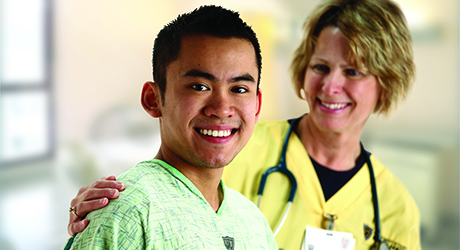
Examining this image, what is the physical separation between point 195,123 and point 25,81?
1305 mm

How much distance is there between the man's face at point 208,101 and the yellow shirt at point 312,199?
57cm

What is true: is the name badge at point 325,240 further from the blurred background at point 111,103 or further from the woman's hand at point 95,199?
the blurred background at point 111,103

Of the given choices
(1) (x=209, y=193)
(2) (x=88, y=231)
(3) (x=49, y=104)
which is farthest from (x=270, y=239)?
(3) (x=49, y=104)

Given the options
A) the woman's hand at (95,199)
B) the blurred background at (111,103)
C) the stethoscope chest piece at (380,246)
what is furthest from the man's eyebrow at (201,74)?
the blurred background at (111,103)

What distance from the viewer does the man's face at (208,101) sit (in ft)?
2.28

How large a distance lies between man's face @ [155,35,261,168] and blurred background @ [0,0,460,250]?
3.97 ft

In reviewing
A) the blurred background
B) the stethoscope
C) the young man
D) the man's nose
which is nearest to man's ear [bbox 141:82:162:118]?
the young man

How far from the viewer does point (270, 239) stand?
92 cm

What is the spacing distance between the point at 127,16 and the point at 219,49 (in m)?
1.30

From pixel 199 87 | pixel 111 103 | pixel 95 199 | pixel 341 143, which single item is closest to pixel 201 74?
pixel 199 87

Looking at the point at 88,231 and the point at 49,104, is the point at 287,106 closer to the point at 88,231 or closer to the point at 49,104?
the point at 49,104

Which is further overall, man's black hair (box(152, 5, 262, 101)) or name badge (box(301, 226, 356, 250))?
name badge (box(301, 226, 356, 250))

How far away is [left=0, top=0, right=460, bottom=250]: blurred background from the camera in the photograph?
1.73 meters

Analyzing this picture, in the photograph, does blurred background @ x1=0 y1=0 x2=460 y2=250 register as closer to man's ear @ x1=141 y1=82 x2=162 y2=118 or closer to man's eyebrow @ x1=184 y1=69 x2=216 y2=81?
man's ear @ x1=141 y1=82 x2=162 y2=118
